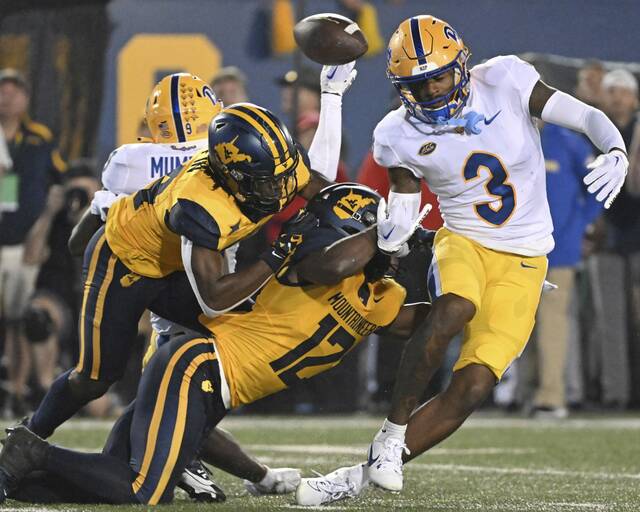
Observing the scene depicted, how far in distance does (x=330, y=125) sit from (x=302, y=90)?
370 cm

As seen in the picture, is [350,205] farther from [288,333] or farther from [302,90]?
[302,90]

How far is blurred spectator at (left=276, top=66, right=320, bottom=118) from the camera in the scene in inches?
328

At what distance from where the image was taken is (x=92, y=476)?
12.8 ft

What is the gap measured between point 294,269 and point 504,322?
70cm

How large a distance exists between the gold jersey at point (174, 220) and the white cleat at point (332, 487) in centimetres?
74

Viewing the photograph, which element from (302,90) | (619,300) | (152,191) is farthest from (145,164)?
(619,300)

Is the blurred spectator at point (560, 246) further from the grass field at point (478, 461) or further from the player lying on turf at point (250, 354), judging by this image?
the player lying on turf at point (250, 354)

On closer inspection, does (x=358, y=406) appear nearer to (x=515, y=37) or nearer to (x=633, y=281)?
(x=633, y=281)

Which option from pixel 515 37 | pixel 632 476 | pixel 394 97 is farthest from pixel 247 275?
pixel 515 37

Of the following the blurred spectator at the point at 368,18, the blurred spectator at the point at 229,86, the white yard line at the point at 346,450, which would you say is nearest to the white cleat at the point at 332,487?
the white yard line at the point at 346,450

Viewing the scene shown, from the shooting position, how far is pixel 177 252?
4445 mm

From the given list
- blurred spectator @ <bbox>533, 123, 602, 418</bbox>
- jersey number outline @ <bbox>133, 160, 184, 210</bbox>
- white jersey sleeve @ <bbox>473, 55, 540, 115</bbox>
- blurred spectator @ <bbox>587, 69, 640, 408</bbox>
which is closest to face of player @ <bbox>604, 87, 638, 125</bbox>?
blurred spectator @ <bbox>587, 69, 640, 408</bbox>

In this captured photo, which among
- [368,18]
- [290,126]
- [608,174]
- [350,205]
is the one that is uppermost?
[368,18]

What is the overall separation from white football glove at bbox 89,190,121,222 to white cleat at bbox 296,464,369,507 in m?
1.34
